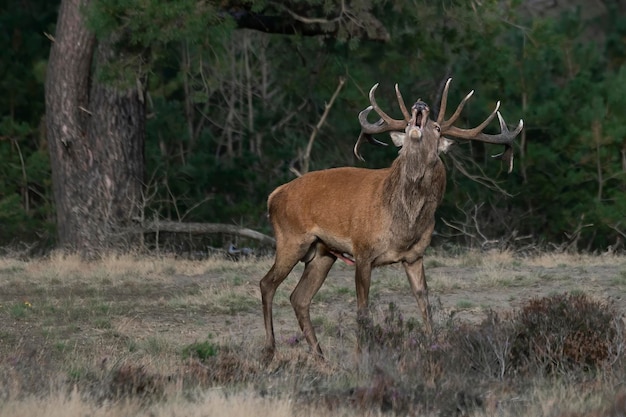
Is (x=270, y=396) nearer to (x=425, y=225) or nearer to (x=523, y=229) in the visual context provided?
(x=425, y=225)

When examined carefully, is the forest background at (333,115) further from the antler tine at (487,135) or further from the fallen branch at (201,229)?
the antler tine at (487,135)

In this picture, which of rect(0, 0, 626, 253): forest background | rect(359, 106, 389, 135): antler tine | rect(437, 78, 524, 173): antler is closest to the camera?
rect(437, 78, 524, 173): antler

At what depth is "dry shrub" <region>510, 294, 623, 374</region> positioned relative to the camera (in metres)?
9.21

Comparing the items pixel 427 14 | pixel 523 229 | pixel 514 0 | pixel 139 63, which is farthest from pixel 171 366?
pixel 523 229

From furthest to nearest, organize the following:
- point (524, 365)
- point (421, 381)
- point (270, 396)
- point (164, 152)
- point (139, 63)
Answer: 1. point (164, 152)
2. point (139, 63)
3. point (524, 365)
4. point (421, 381)
5. point (270, 396)

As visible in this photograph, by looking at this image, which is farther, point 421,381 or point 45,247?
point 45,247

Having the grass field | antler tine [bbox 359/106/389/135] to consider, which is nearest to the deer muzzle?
antler tine [bbox 359/106/389/135]

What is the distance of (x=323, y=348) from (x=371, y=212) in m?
1.21

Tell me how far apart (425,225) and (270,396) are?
3279 millimetres

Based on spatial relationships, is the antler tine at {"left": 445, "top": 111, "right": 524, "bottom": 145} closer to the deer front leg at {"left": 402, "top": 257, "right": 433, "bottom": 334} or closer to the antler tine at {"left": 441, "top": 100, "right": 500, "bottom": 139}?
the antler tine at {"left": 441, "top": 100, "right": 500, "bottom": 139}

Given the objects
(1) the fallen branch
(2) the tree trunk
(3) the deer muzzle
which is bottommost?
(1) the fallen branch

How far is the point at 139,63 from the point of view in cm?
1803

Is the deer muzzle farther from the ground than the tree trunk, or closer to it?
farther from the ground

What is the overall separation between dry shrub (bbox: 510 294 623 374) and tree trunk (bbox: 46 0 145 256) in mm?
10550
